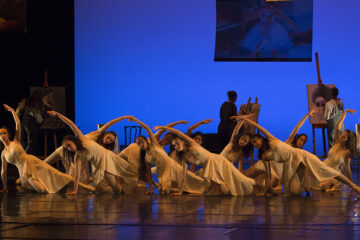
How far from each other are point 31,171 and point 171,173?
1.79 metres

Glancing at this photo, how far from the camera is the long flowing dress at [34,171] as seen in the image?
23.8 ft

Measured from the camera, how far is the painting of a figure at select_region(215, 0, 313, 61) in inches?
466

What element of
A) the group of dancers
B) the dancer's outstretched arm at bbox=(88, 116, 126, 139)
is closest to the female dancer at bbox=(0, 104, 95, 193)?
the group of dancers

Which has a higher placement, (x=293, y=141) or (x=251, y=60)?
(x=251, y=60)

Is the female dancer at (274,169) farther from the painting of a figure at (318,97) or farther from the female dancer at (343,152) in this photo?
the painting of a figure at (318,97)

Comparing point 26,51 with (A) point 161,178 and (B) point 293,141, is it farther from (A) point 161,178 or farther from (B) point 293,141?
(B) point 293,141

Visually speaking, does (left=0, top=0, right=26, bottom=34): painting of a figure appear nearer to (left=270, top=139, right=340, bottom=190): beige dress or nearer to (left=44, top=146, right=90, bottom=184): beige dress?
(left=44, top=146, right=90, bottom=184): beige dress

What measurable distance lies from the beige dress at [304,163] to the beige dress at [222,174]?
487 mm

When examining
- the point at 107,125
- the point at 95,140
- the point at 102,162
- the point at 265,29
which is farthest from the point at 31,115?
the point at 265,29

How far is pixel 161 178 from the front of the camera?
714cm

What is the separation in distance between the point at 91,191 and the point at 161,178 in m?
0.93

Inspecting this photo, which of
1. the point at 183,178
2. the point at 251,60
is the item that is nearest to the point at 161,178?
the point at 183,178

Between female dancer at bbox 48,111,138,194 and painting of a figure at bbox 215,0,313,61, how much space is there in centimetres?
561

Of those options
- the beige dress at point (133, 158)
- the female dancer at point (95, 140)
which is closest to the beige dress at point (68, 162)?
the female dancer at point (95, 140)
